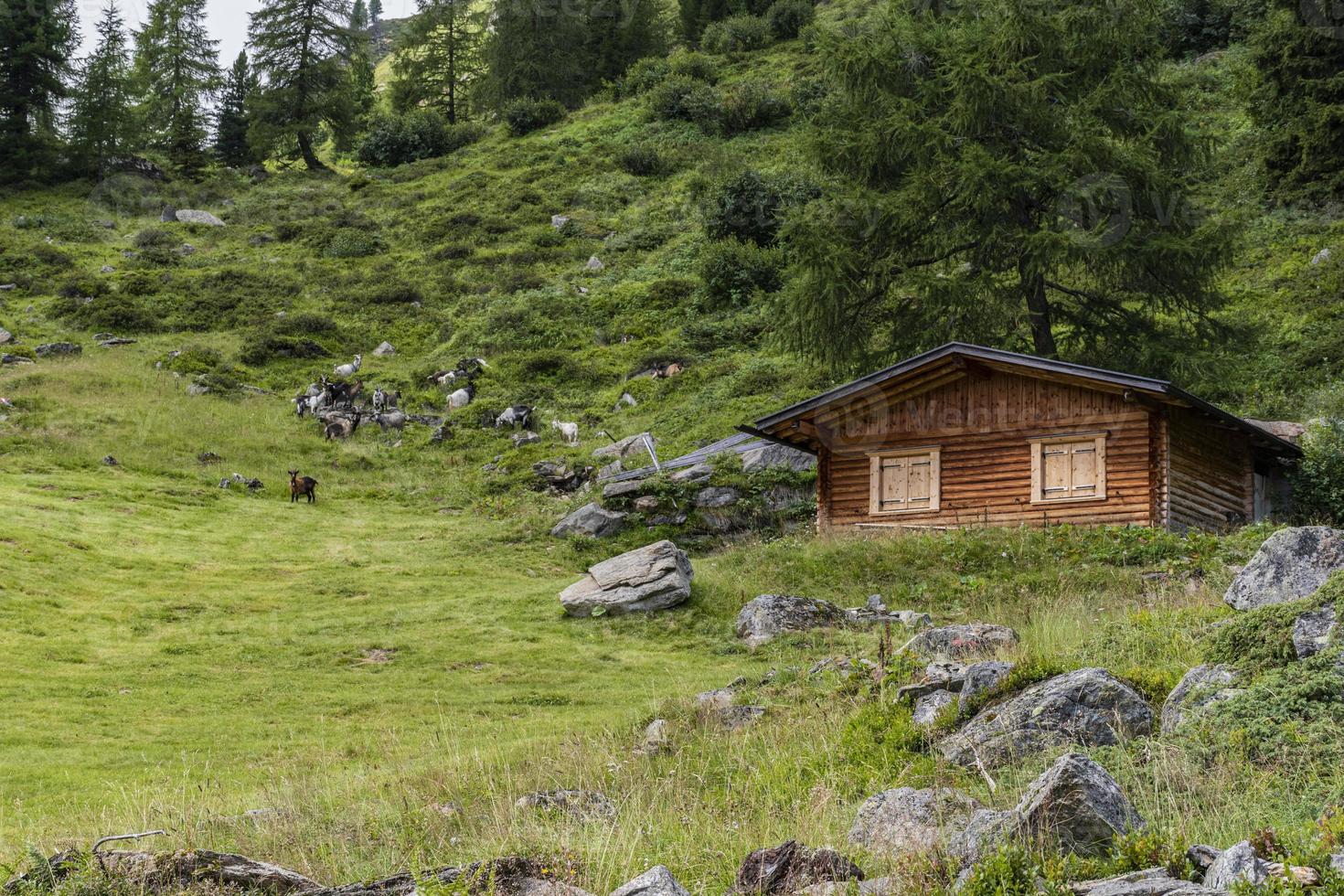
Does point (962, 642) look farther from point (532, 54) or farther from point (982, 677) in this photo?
point (532, 54)

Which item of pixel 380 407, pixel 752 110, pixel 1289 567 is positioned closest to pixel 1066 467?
pixel 1289 567

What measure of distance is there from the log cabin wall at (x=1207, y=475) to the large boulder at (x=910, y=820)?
62.2 ft

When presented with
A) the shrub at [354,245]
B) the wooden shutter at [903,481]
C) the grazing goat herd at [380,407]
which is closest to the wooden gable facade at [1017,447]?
the wooden shutter at [903,481]

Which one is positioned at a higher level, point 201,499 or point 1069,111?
point 1069,111

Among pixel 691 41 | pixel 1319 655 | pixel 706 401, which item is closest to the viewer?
pixel 1319 655

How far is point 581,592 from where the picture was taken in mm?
24141

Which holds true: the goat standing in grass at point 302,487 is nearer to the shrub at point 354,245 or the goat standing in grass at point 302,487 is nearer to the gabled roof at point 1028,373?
the gabled roof at point 1028,373

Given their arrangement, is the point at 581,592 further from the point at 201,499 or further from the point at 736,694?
the point at 201,499

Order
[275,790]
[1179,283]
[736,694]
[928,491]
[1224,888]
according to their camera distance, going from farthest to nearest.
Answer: [1179,283]
[928,491]
[736,694]
[275,790]
[1224,888]

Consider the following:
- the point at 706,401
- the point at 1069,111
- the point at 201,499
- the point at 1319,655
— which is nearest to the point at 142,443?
the point at 201,499

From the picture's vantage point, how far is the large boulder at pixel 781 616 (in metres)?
20.8

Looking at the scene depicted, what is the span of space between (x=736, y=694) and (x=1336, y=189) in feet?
125

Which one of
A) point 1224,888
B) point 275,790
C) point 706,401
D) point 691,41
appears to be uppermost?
point 691,41

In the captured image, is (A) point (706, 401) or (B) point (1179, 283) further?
(A) point (706, 401)
